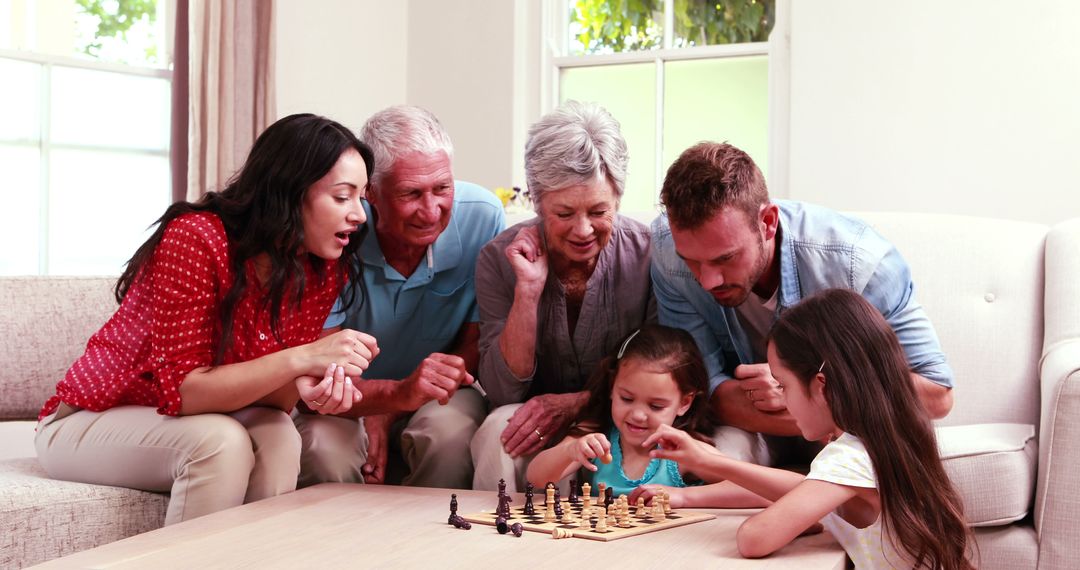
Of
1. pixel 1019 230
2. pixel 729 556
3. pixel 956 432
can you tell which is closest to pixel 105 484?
pixel 729 556

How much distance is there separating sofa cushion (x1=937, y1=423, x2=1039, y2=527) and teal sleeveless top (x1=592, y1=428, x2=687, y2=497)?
1.75 ft

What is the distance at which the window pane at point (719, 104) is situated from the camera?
15.6 ft

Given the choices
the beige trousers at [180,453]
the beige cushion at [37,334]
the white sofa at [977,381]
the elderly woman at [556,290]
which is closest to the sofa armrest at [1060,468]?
the white sofa at [977,381]

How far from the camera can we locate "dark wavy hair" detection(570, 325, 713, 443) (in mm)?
2201

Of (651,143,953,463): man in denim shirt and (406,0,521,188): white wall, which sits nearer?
(651,143,953,463): man in denim shirt

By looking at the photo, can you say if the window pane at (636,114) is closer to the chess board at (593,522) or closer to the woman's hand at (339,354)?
the woman's hand at (339,354)

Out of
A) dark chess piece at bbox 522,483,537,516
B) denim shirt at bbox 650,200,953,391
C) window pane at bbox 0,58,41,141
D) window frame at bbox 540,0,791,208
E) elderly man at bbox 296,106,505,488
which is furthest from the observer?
window frame at bbox 540,0,791,208

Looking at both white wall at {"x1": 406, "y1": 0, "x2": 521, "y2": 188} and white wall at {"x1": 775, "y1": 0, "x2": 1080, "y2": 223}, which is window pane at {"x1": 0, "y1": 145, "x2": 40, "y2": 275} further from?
white wall at {"x1": 775, "y1": 0, "x2": 1080, "y2": 223}

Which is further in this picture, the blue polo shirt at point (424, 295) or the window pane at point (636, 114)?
the window pane at point (636, 114)

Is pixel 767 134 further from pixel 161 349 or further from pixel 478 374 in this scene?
pixel 161 349

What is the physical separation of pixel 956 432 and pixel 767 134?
2.59 meters

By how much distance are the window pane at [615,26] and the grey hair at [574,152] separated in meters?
2.77

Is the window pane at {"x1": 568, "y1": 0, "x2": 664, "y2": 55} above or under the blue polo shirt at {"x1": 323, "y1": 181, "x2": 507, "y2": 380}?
above

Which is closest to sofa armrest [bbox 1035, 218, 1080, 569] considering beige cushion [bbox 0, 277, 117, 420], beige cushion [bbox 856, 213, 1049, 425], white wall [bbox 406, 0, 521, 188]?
beige cushion [bbox 856, 213, 1049, 425]
